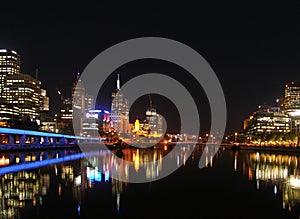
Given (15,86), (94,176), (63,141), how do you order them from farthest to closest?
(15,86) → (63,141) → (94,176)

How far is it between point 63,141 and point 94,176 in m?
85.9

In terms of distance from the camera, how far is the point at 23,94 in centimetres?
18538

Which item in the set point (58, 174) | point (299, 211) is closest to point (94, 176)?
point (58, 174)

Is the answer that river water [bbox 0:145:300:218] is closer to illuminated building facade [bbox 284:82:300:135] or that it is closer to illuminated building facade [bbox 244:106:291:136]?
illuminated building facade [bbox 284:82:300:135]

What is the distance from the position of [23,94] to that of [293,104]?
127 metres

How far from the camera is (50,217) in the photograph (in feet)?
47.6

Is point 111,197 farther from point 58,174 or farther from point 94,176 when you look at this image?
point 58,174

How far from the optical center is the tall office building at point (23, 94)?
182m

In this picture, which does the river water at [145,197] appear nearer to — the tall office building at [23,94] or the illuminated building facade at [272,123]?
the illuminated building facade at [272,123]

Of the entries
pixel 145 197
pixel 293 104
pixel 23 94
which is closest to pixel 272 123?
pixel 293 104

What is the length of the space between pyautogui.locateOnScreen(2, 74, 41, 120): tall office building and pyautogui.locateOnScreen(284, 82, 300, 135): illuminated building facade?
385 ft

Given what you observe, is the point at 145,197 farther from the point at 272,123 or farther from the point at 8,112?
the point at 8,112

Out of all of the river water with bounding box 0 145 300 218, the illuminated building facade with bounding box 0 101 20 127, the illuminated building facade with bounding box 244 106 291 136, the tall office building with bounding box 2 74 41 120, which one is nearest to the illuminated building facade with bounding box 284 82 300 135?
the illuminated building facade with bounding box 244 106 291 136

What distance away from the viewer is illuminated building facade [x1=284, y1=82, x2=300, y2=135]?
149 meters
